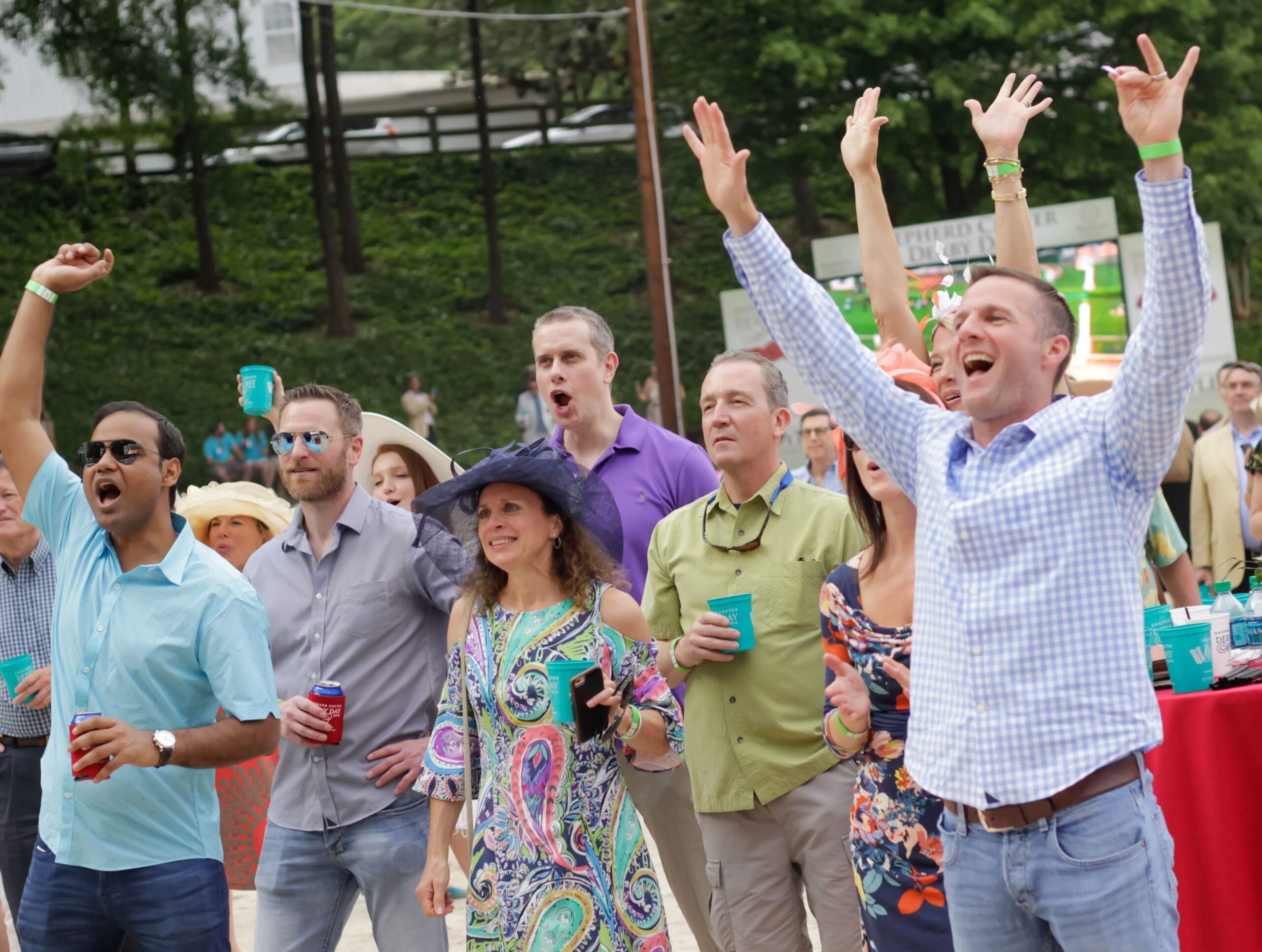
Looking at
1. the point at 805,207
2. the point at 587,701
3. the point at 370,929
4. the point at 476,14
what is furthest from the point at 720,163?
the point at 805,207

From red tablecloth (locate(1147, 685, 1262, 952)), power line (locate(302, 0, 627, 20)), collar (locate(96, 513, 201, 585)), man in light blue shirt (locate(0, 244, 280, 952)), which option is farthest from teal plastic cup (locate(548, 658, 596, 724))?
power line (locate(302, 0, 627, 20))

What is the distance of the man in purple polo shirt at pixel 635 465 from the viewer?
15.6 feet

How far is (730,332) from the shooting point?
2500cm

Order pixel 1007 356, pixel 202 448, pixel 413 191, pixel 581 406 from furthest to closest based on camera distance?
pixel 413 191 < pixel 202 448 < pixel 581 406 < pixel 1007 356

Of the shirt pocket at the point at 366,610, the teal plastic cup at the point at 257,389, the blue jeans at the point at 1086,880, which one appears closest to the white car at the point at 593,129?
the teal plastic cup at the point at 257,389

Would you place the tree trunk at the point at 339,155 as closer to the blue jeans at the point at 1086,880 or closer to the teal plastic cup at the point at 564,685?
the teal plastic cup at the point at 564,685

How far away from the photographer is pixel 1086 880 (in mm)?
2469

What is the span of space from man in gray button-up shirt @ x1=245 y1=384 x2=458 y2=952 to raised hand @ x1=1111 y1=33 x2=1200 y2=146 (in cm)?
255

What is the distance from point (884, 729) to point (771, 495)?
108 cm

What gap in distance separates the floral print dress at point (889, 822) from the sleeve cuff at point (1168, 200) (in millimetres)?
1317

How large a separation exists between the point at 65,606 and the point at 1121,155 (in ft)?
80.2

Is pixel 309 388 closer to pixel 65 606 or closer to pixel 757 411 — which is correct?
pixel 65 606

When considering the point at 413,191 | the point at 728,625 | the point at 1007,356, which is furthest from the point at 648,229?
the point at 1007,356

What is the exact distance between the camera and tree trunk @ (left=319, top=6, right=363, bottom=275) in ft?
80.7
